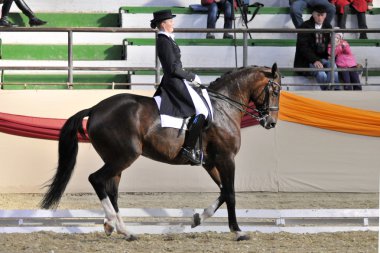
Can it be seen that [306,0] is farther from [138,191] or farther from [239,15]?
[138,191]

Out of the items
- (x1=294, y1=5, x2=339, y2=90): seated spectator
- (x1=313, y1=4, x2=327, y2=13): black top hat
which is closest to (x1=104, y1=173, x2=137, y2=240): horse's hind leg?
(x1=294, y1=5, x2=339, y2=90): seated spectator

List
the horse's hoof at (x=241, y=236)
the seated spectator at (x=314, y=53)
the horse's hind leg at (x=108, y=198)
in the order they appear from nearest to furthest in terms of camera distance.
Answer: the horse's hind leg at (x=108, y=198), the horse's hoof at (x=241, y=236), the seated spectator at (x=314, y=53)

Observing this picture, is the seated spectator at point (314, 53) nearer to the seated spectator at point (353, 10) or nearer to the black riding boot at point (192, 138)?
the seated spectator at point (353, 10)

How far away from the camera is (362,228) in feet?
30.8

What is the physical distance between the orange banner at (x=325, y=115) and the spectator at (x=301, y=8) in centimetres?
183

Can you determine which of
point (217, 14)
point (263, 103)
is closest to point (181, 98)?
point (263, 103)

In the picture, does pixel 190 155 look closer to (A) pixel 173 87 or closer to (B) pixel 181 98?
(B) pixel 181 98

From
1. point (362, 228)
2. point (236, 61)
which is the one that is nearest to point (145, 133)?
point (362, 228)

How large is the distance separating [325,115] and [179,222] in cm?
354

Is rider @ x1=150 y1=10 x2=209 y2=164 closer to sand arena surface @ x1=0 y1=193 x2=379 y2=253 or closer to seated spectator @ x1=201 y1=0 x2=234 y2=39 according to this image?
sand arena surface @ x1=0 y1=193 x2=379 y2=253

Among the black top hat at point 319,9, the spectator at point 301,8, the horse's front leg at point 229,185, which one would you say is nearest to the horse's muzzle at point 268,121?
the horse's front leg at point 229,185

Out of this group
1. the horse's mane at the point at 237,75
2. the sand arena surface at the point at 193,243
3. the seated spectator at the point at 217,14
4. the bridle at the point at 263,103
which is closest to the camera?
the sand arena surface at the point at 193,243

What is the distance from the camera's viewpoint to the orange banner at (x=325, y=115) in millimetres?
12477

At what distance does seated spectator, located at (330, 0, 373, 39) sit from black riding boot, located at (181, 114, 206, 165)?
245 inches
